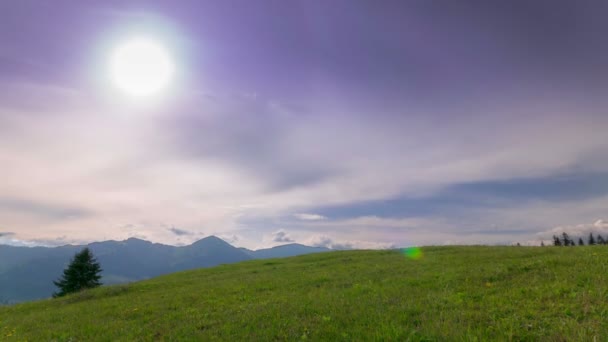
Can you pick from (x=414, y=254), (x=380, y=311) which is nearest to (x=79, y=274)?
(x=414, y=254)

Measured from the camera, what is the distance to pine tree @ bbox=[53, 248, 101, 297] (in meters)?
60.8

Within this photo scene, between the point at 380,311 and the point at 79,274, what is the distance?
227 feet

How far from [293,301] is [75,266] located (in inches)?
2526

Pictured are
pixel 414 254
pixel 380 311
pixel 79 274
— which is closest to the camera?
pixel 380 311

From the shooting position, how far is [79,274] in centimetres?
6188

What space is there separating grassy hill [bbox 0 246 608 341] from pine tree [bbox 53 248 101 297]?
1847 inches

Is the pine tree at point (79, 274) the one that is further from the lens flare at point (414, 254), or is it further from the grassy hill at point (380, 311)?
the lens flare at point (414, 254)

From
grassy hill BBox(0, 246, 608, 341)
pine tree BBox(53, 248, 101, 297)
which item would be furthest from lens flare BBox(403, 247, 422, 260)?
pine tree BBox(53, 248, 101, 297)

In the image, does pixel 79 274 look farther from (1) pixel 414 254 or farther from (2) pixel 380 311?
(2) pixel 380 311

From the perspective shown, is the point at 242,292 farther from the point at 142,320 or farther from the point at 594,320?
the point at 594,320

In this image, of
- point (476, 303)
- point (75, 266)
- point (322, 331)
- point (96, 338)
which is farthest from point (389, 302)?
point (75, 266)

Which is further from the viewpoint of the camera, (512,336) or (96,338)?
(96,338)

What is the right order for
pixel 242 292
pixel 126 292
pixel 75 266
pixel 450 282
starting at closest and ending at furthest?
pixel 450 282 → pixel 242 292 → pixel 126 292 → pixel 75 266

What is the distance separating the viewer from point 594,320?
9.05 metres
